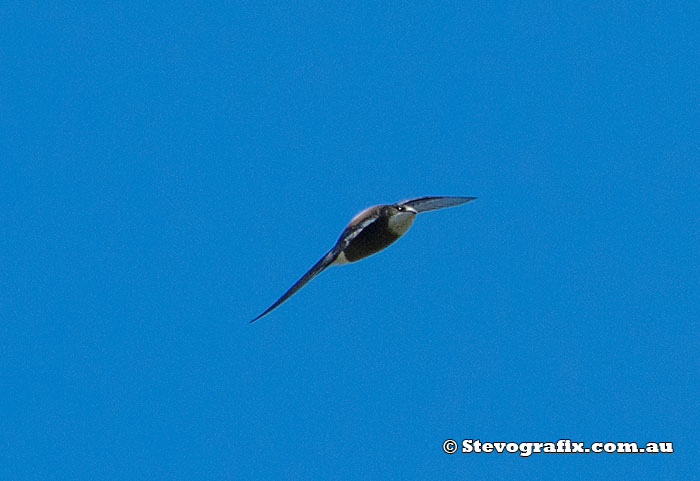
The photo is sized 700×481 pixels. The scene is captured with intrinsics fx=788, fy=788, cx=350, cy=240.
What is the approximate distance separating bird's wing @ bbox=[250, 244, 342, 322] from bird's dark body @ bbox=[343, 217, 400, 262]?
180mm

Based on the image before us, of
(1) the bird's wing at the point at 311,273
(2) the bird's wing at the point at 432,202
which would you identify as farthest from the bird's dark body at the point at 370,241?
(2) the bird's wing at the point at 432,202

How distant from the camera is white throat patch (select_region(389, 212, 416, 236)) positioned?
769 cm

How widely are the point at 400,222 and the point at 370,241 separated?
36 cm

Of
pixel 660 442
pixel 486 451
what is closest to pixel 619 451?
pixel 660 442

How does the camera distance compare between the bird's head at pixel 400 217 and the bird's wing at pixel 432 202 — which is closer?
the bird's head at pixel 400 217

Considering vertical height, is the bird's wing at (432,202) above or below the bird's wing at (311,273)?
above

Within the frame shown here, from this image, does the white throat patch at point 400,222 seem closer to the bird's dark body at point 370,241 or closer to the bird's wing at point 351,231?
the bird's dark body at point 370,241

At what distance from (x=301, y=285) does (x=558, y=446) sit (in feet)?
8.18

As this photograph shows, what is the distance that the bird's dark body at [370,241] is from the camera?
7508 mm

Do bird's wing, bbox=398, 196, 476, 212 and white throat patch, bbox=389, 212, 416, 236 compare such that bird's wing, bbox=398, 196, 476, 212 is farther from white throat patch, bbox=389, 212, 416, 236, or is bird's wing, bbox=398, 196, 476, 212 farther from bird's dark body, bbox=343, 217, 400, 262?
bird's dark body, bbox=343, 217, 400, 262

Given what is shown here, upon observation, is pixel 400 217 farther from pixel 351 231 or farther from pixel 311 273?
pixel 311 273

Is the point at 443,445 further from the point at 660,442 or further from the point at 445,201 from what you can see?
the point at 445,201

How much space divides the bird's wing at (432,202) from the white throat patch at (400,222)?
0.41 meters

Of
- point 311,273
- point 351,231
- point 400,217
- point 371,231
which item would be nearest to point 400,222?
point 400,217
